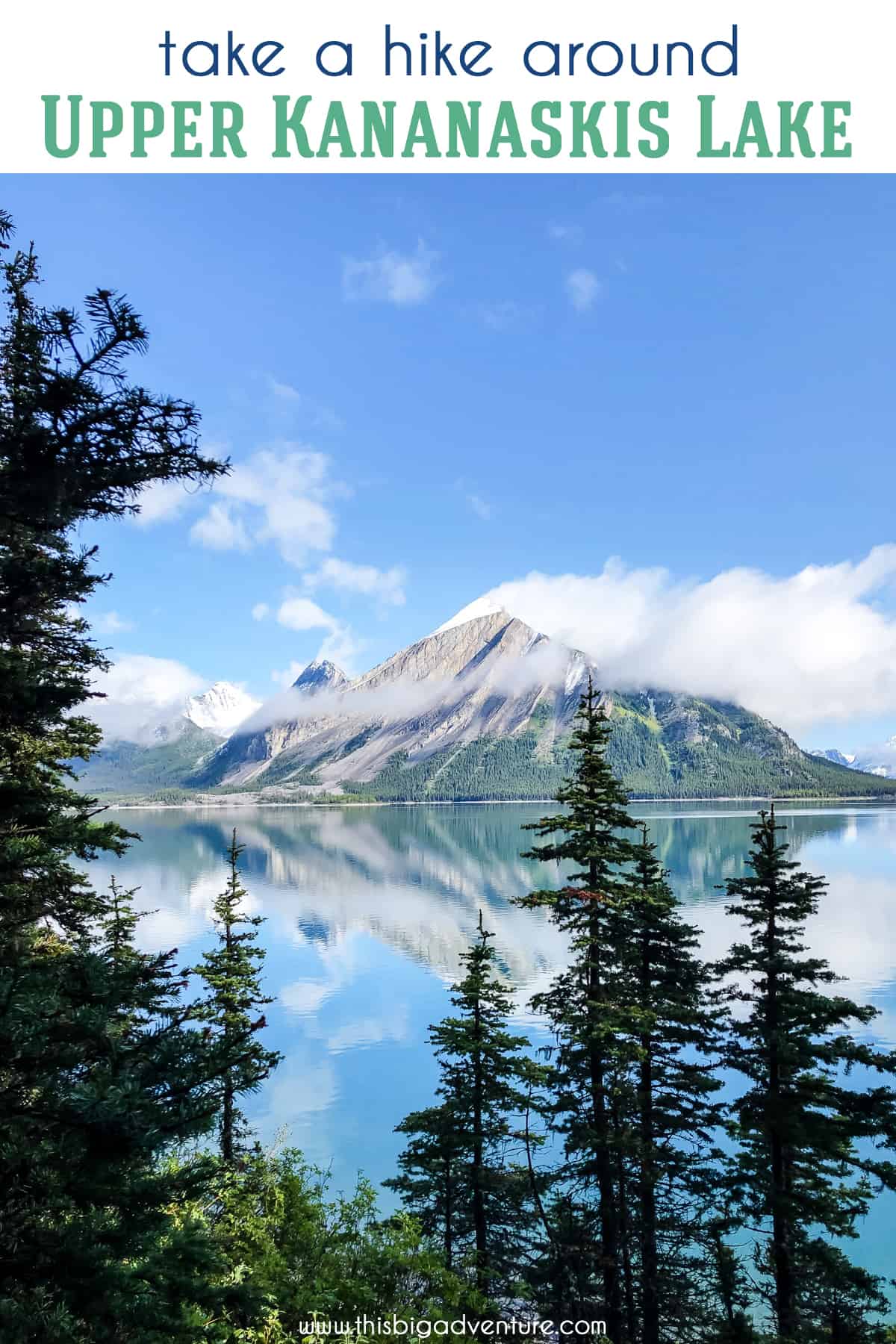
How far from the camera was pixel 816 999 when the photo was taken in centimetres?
1585

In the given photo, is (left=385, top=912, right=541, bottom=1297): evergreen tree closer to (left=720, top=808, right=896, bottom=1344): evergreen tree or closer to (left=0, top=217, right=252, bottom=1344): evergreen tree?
(left=720, top=808, right=896, bottom=1344): evergreen tree

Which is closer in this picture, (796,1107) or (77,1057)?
(77,1057)

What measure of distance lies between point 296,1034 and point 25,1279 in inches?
2165

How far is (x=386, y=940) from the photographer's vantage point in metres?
86.6

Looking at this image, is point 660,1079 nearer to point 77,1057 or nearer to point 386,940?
point 77,1057

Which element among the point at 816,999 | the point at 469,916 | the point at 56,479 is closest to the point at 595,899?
the point at 816,999

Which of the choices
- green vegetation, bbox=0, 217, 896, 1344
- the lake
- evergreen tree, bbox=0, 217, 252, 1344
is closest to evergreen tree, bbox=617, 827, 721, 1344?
green vegetation, bbox=0, 217, 896, 1344

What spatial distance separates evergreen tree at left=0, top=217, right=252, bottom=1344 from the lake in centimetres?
1377

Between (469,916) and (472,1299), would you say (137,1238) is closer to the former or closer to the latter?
(472,1299)

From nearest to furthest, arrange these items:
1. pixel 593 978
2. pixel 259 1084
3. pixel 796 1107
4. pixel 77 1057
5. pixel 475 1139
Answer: pixel 77 1057
pixel 259 1084
pixel 796 1107
pixel 593 978
pixel 475 1139

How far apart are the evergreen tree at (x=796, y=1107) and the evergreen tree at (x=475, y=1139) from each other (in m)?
5.32

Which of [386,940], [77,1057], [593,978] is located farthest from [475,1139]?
[386,940]

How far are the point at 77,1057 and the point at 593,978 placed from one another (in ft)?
47.3

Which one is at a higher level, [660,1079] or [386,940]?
[660,1079]
